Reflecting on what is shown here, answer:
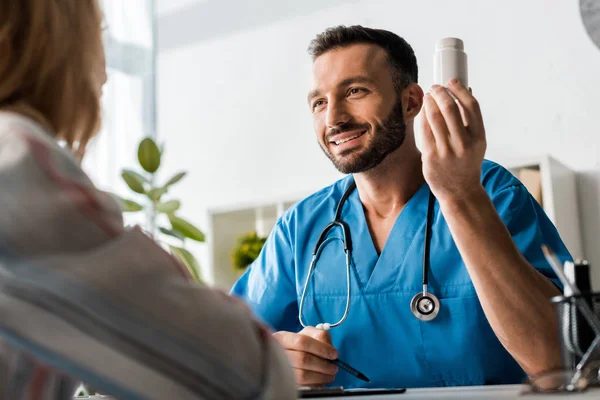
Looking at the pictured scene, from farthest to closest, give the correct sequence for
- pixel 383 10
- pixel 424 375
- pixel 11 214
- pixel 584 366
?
pixel 383 10 < pixel 424 375 < pixel 584 366 < pixel 11 214

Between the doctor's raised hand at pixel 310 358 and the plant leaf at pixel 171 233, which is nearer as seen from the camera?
the doctor's raised hand at pixel 310 358

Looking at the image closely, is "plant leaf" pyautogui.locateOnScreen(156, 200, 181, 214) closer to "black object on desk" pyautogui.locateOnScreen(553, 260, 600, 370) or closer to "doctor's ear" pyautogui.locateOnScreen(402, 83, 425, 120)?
"doctor's ear" pyautogui.locateOnScreen(402, 83, 425, 120)

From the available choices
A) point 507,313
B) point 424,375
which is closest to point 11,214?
point 507,313

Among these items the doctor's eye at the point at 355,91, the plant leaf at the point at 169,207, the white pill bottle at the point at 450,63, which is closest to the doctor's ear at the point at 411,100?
the doctor's eye at the point at 355,91

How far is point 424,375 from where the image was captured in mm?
1442

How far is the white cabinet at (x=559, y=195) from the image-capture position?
2.26 meters

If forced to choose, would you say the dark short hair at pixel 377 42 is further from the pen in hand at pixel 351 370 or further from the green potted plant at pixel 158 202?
the green potted plant at pixel 158 202

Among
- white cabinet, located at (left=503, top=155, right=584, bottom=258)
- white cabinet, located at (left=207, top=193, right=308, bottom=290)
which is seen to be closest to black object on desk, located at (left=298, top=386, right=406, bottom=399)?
white cabinet, located at (left=503, top=155, right=584, bottom=258)

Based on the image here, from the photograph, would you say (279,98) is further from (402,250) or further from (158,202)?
(402,250)

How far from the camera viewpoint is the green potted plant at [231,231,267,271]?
9.60 feet

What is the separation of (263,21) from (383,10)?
740 mm

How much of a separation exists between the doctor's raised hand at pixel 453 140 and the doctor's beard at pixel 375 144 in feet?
1.44

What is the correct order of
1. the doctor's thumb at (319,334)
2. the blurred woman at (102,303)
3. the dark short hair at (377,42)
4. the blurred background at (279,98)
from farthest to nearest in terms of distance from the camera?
the blurred background at (279,98) < the dark short hair at (377,42) < the doctor's thumb at (319,334) < the blurred woman at (102,303)

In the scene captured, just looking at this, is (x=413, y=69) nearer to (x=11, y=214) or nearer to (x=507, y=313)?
(x=507, y=313)
